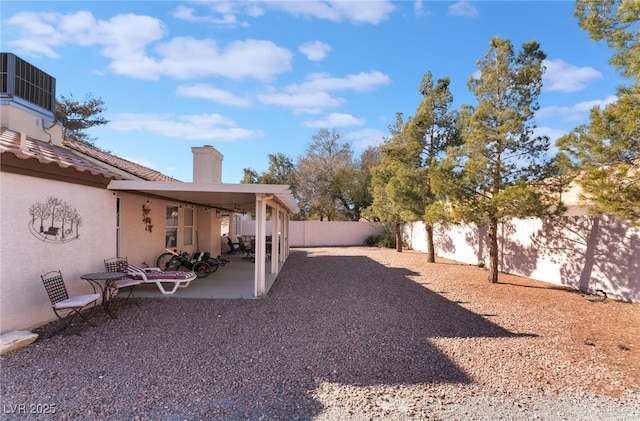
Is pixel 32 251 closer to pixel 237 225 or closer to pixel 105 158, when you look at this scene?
pixel 105 158

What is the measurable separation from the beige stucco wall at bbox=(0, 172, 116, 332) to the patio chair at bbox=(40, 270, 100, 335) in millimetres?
156

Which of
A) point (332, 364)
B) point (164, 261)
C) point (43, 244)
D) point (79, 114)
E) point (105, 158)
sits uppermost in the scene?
point (79, 114)

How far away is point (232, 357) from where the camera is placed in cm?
451

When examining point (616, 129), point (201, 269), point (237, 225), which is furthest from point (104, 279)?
point (237, 225)

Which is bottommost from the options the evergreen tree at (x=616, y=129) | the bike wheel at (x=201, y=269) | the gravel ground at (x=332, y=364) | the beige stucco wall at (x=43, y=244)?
the gravel ground at (x=332, y=364)

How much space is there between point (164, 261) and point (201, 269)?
4.26ft

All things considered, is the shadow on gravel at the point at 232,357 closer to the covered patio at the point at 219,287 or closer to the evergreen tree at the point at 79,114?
the covered patio at the point at 219,287

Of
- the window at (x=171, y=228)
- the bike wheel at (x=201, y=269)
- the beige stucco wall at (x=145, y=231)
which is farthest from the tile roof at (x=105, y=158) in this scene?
the bike wheel at (x=201, y=269)

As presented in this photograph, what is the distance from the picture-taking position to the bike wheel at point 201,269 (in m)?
10.4

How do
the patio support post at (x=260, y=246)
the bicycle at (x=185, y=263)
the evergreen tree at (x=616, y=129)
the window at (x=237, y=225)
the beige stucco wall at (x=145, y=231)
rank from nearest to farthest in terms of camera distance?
the evergreen tree at (x=616, y=129), the patio support post at (x=260, y=246), the beige stucco wall at (x=145, y=231), the bicycle at (x=185, y=263), the window at (x=237, y=225)

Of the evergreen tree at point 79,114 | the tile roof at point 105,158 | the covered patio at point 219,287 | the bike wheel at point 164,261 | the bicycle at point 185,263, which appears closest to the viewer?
the covered patio at point 219,287

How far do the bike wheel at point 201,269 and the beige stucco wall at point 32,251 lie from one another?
3717 mm

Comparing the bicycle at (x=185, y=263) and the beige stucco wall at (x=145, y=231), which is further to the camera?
the bicycle at (x=185, y=263)

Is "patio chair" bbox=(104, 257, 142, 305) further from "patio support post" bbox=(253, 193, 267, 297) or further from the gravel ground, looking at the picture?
"patio support post" bbox=(253, 193, 267, 297)
